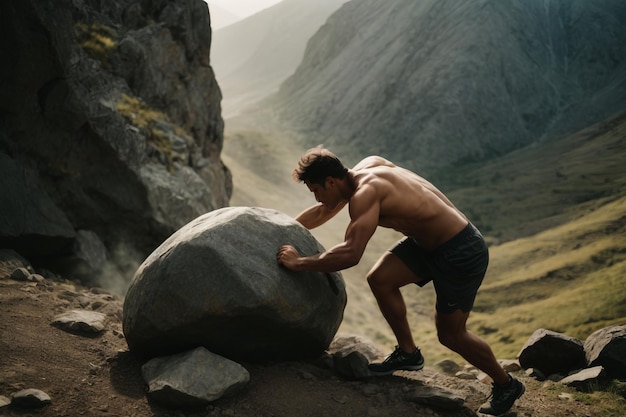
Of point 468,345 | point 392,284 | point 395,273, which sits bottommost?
point 468,345

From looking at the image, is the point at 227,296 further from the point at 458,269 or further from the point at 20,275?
the point at 20,275

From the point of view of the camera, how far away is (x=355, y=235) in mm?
4344

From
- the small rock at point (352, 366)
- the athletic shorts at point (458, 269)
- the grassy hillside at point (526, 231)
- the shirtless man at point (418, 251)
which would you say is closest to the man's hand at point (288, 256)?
the shirtless man at point (418, 251)

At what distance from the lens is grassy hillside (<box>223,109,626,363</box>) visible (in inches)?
739

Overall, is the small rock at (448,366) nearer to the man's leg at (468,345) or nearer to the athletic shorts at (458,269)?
the man's leg at (468,345)

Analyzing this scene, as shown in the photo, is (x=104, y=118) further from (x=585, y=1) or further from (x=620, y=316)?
(x=585, y=1)

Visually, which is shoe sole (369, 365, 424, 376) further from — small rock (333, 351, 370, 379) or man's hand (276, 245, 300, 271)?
man's hand (276, 245, 300, 271)

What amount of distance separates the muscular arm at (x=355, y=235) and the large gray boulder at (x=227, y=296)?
1.70ft

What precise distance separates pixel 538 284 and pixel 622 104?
36235mm

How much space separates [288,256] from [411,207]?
4.09 feet

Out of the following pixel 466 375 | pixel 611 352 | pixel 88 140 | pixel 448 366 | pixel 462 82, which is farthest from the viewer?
pixel 462 82

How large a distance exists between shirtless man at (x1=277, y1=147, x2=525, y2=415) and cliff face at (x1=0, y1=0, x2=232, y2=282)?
490 centimetres

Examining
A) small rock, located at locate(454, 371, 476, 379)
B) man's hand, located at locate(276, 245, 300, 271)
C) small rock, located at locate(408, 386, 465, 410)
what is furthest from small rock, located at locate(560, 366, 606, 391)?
man's hand, located at locate(276, 245, 300, 271)

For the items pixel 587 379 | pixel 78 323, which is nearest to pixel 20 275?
pixel 78 323
